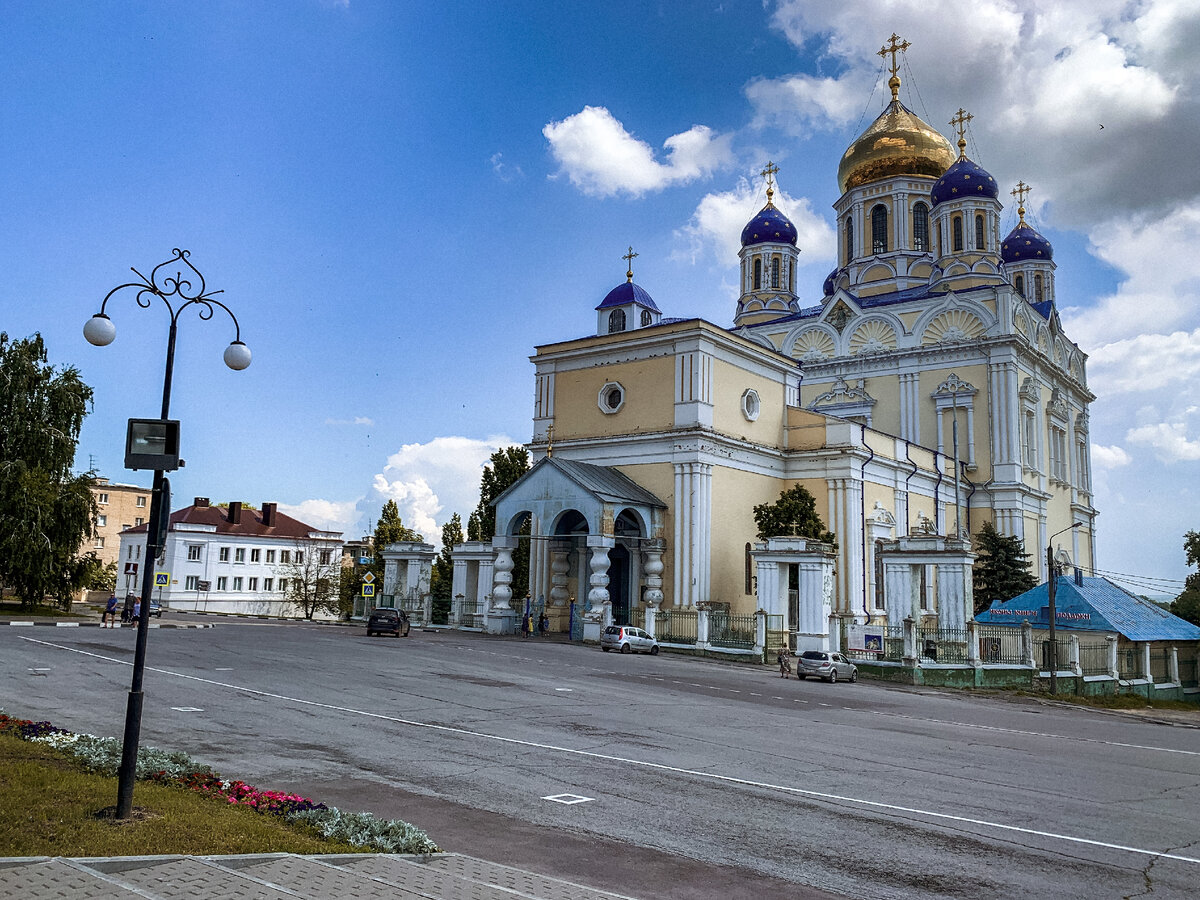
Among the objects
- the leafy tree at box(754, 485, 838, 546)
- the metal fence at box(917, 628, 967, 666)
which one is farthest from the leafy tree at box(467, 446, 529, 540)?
the metal fence at box(917, 628, 967, 666)

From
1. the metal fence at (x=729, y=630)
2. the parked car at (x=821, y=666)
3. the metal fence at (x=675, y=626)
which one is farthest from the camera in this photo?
the metal fence at (x=675, y=626)

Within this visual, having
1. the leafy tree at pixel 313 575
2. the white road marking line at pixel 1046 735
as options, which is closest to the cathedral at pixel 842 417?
the white road marking line at pixel 1046 735

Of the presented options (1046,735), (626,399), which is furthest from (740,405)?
(1046,735)

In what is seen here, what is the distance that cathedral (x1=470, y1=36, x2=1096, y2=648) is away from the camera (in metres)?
33.8

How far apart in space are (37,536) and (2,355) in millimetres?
9116

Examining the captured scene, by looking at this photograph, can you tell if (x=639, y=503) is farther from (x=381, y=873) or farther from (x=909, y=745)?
(x=381, y=873)

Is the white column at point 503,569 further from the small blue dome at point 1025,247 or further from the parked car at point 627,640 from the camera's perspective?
the small blue dome at point 1025,247

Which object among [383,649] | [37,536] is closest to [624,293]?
[383,649]

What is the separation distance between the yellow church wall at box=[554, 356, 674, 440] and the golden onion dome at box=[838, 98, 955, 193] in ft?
86.2

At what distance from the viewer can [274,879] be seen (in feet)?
19.3

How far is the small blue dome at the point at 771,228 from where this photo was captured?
55.2 meters

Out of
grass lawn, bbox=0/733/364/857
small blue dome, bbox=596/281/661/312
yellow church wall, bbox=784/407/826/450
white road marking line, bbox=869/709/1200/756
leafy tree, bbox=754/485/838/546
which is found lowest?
white road marking line, bbox=869/709/1200/756

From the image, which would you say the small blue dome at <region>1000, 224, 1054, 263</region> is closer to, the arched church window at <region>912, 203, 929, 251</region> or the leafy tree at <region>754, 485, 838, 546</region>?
the arched church window at <region>912, 203, 929, 251</region>

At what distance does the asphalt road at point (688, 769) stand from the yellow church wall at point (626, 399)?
1601cm
